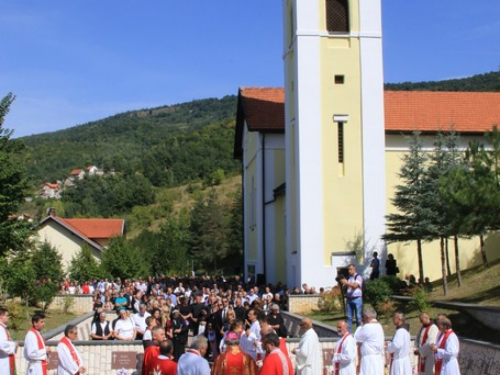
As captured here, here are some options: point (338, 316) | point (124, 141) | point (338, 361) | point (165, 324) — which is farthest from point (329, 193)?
point (124, 141)

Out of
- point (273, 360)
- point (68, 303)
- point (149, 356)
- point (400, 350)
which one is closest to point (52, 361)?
point (149, 356)

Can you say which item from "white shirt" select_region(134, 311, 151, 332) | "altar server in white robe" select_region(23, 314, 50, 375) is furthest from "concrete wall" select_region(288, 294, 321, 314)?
"altar server in white robe" select_region(23, 314, 50, 375)

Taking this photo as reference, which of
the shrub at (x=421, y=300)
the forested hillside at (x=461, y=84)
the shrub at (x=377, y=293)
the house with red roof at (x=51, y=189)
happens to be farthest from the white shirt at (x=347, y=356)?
the house with red roof at (x=51, y=189)

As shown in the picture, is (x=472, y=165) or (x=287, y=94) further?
(x=287, y=94)

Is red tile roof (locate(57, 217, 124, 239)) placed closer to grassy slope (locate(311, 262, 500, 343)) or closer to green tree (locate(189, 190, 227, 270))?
green tree (locate(189, 190, 227, 270))

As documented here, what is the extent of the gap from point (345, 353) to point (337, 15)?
23.5 m

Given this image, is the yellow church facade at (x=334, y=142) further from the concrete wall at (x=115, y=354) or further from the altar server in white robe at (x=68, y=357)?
the altar server in white robe at (x=68, y=357)

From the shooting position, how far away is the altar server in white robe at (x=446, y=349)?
463 inches

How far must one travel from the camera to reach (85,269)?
154 feet

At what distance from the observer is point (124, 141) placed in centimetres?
18025

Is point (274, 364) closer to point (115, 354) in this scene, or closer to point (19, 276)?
point (115, 354)

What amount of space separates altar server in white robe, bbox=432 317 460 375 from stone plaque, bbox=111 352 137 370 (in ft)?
21.5

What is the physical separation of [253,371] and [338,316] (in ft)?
51.5

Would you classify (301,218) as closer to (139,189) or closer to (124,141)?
(139,189)
